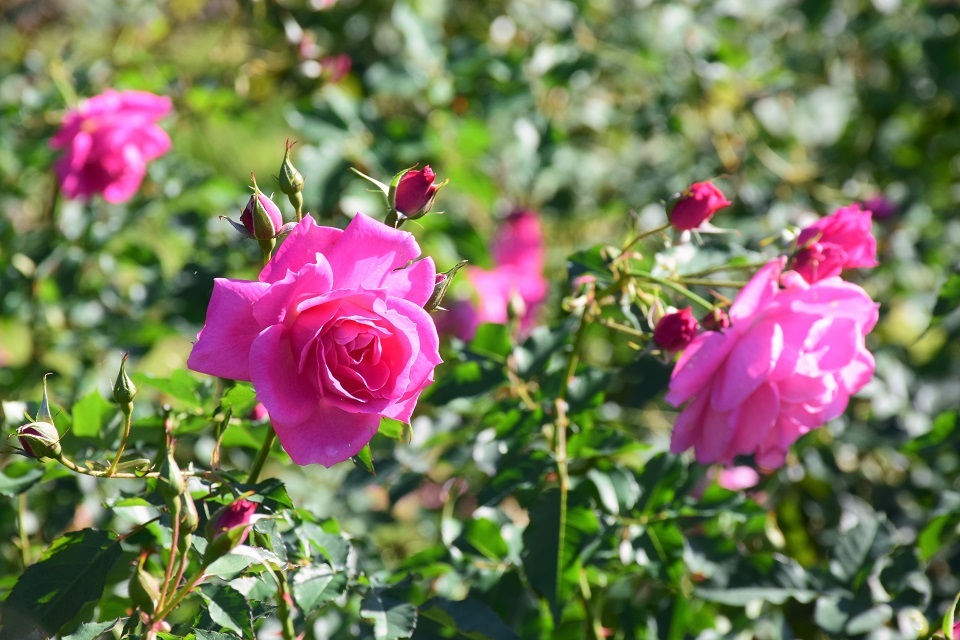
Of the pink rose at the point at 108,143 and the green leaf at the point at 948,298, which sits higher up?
the green leaf at the point at 948,298

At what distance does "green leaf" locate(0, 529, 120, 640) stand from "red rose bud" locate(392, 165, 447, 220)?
45cm

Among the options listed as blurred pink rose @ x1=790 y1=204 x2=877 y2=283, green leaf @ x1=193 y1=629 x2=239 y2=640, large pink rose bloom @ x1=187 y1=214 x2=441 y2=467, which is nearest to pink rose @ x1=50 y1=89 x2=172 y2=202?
large pink rose bloom @ x1=187 y1=214 x2=441 y2=467

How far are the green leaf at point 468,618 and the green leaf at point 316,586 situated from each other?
0.39 feet

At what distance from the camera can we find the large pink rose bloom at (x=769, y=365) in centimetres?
97

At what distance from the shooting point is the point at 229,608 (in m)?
0.85

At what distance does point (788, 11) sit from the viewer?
8.44 ft

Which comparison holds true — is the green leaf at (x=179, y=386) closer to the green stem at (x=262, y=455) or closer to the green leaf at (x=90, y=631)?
the green stem at (x=262, y=455)

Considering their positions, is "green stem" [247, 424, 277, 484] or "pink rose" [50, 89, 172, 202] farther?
"pink rose" [50, 89, 172, 202]

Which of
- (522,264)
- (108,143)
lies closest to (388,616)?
(108,143)

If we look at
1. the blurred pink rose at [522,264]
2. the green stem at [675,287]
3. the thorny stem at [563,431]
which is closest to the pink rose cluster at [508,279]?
the blurred pink rose at [522,264]

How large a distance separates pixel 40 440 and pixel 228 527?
18 cm

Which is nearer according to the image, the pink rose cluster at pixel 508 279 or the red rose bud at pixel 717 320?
the red rose bud at pixel 717 320

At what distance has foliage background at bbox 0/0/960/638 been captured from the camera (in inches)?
47.6

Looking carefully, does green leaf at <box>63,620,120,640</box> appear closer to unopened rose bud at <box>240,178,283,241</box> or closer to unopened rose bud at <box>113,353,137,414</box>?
unopened rose bud at <box>113,353,137,414</box>
